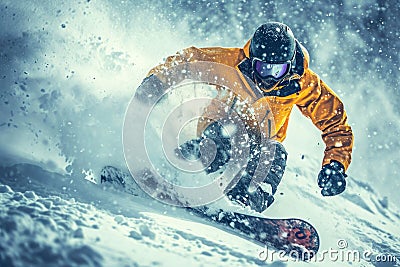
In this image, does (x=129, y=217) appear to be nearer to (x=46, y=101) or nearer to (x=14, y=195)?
(x=14, y=195)

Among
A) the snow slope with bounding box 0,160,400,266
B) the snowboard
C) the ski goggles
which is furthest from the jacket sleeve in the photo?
the snow slope with bounding box 0,160,400,266

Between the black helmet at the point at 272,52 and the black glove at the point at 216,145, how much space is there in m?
0.64

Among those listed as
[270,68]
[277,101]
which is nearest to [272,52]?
[270,68]

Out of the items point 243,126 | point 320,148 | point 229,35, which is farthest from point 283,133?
point 320,148

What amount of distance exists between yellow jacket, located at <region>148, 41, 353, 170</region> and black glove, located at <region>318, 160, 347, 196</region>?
0.27 ft

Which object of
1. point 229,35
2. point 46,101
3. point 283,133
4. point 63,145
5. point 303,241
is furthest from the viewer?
point 229,35

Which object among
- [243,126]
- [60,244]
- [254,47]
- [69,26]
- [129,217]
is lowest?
[60,244]

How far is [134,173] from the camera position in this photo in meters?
3.82

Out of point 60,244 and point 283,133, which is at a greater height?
point 283,133

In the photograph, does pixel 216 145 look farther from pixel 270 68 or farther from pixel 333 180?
pixel 333 180

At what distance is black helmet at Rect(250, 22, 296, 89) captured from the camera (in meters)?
3.29

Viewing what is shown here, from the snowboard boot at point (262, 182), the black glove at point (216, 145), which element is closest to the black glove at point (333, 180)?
the snowboard boot at point (262, 182)

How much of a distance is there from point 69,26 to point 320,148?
6.87 meters

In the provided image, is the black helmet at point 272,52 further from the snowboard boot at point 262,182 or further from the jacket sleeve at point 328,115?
the snowboard boot at point 262,182
